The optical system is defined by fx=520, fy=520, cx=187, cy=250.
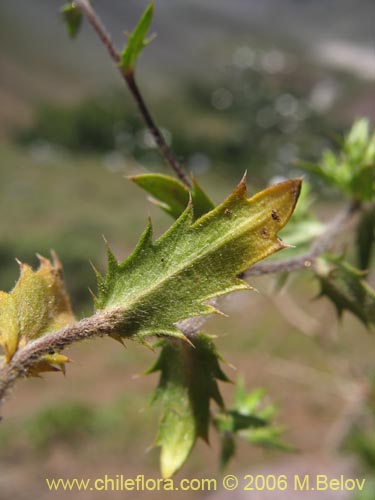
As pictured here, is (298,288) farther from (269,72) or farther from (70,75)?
(70,75)

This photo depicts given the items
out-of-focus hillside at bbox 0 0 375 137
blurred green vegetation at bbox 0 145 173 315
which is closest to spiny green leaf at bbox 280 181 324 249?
blurred green vegetation at bbox 0 145 173 315

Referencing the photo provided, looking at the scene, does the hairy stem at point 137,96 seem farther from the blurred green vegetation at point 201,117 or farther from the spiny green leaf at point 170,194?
the blurred green vegetation at point 201,117

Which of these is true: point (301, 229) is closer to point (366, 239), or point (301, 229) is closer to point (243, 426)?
point (366, 239)

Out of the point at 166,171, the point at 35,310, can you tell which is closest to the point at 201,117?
the point at 166,171

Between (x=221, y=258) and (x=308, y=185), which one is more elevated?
(x=221, y=258)

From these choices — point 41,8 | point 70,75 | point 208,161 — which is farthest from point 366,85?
point 41,8

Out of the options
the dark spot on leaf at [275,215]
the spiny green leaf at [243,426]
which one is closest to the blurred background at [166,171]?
the spiny green leaf at [243,426]
